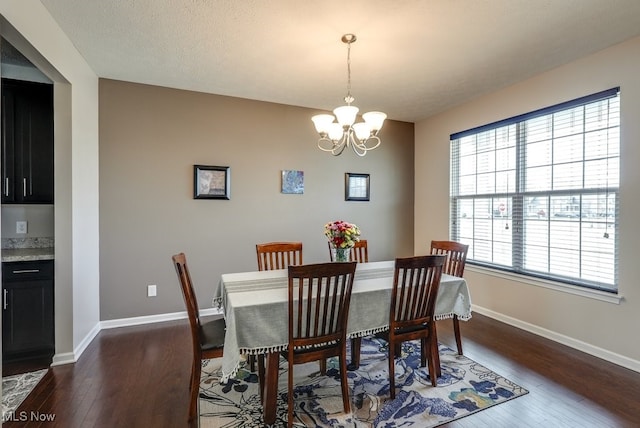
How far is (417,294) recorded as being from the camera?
220cm

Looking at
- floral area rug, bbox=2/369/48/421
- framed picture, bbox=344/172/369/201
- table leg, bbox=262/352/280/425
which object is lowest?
floral area rug, bbox=2/369/48/421

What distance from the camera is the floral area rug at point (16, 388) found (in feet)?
6.68

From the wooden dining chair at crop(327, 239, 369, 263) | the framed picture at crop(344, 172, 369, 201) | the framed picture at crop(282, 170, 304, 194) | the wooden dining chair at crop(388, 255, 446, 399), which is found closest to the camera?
the wooden dining chair at crop(388, 255, 446, 399)

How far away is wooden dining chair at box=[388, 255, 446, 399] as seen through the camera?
2.12m

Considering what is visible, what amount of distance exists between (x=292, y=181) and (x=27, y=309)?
2.83 metres

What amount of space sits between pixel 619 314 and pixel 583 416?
3.92 ft

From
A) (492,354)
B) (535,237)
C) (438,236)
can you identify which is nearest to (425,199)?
(438,236)

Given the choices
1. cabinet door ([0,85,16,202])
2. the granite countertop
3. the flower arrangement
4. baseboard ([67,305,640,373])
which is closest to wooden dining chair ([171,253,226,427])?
baseboard ([67,305,640,373])

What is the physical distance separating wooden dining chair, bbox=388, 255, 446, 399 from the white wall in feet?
8.58

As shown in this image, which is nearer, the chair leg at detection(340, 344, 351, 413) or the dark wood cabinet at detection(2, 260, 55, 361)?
the chair leg at detection(340, 344, 351, 413)

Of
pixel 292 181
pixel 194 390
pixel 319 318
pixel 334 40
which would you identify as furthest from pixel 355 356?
pixel 334 40

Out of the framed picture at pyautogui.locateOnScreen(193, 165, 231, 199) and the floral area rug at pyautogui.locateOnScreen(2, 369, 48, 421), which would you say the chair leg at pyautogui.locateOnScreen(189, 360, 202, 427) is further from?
the framed picture at pyautogui.locateOnScreen(193, 165, 231, 199)

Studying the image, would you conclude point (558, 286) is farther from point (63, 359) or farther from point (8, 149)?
point (8, 149)

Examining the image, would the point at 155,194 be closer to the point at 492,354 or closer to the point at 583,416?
the point at 492,354
